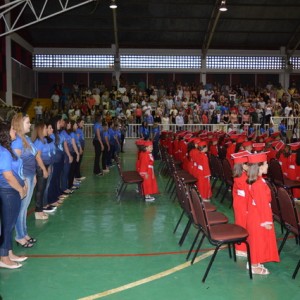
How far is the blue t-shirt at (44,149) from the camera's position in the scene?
699 centimetres

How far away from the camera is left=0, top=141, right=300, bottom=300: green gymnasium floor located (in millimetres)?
4605

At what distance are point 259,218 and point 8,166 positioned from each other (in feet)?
9.47

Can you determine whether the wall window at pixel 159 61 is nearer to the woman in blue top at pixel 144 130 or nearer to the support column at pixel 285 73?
the support column at pixel 285 73

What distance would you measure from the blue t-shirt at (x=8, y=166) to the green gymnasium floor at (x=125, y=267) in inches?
42.3

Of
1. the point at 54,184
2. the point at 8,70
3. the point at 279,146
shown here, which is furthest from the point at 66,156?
the point at 8,70

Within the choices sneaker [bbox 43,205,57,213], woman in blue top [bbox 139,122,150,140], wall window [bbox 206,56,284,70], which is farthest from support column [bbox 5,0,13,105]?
sneaker [bbox 43,205,57,213]

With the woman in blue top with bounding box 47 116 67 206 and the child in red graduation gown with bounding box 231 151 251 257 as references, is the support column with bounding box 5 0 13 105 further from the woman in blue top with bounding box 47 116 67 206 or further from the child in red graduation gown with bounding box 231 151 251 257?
the child in red graduation gown with bounding box 231 151 251 257

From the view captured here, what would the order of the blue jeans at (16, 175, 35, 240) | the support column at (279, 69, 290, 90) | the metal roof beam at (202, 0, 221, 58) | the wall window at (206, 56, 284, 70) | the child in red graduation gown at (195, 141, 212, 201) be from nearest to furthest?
the blue jeans at (16, 175, 35, 240)
the child in red graduation gown at (195, 141, 212, 201)
the metal roof beam at (202, 0, 221, 58)
the wall window at (206, 56, 284, 70)
the support column at (279, 69, 290, 90)

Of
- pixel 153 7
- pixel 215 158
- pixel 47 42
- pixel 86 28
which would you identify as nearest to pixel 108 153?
pixel 215 158

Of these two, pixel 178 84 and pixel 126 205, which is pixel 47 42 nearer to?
pixel 178 84

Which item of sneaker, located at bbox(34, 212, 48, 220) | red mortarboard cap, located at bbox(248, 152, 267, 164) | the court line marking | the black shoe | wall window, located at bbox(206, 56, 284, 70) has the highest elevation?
→ wall window, located at bbox(206, 56, 284, 70)

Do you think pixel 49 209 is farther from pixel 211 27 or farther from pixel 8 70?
pixel 211 27

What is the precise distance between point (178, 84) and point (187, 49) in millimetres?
2652

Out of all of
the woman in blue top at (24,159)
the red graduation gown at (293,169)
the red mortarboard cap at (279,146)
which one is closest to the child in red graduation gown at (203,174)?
the red graduation gown at (293,169)
